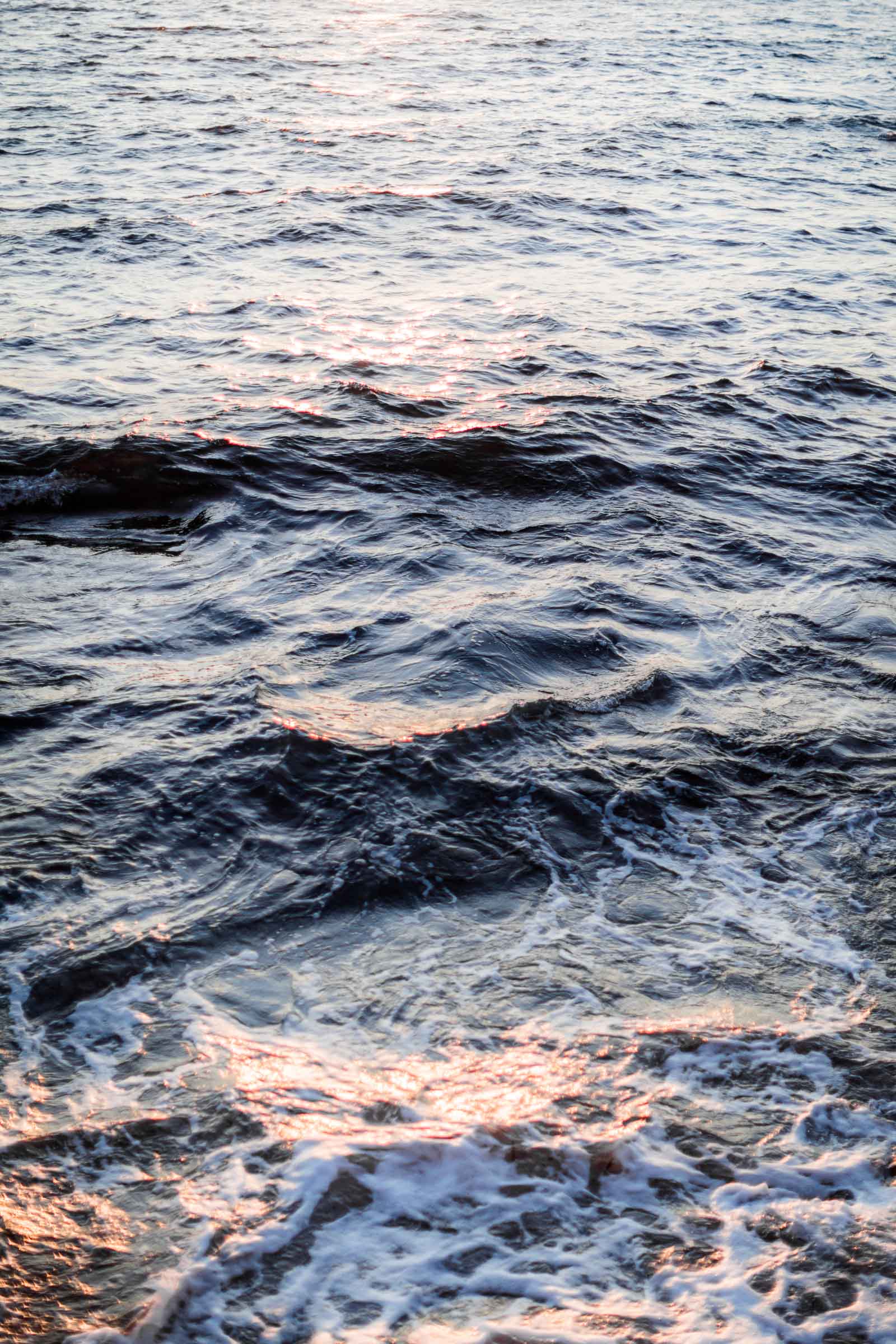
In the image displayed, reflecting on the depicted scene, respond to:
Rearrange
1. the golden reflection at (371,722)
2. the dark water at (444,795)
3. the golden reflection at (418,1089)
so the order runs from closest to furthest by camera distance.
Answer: the dark water at (444,795)
the golden reflection at (418,1089)
the golden reflection at (371,722)

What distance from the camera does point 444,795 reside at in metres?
4.64

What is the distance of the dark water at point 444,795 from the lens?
299 cm

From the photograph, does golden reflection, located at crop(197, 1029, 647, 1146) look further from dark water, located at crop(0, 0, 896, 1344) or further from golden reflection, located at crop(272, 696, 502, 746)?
golden reflection, located at crop(272, 696, 502, 746)

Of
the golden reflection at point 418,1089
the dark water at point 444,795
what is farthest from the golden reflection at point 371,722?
the golden reflection at point 418,1089

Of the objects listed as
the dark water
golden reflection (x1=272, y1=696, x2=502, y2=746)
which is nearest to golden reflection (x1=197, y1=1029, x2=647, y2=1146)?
the dark water

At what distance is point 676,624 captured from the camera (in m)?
5.99

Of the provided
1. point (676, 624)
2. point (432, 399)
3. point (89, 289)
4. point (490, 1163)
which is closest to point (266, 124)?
point (89, 289)

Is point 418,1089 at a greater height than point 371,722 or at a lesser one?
lesser

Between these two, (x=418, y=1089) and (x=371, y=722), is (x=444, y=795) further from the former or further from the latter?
(x=418, y=1089)

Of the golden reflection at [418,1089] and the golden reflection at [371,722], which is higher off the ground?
the golden reflection at [371,722]

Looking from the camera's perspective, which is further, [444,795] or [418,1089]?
[444,795]

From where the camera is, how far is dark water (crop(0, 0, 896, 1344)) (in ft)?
9.82

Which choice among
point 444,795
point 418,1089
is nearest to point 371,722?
point 444,795

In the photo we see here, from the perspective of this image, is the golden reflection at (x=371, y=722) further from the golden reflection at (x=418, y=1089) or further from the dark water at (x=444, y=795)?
the golden reflection at (x=418, y=1089)
